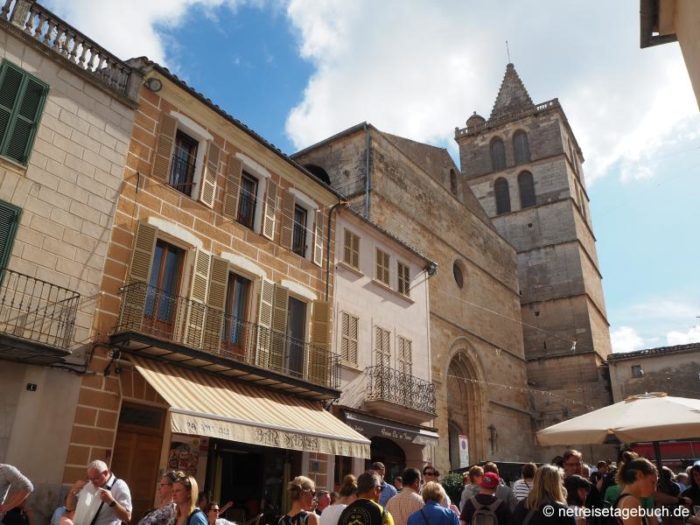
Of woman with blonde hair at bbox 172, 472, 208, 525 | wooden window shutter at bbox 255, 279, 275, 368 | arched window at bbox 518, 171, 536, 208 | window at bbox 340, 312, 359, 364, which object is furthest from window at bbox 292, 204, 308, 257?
arched window at bbox 518, 171, 536, 208

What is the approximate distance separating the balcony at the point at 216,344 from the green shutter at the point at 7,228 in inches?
73.2

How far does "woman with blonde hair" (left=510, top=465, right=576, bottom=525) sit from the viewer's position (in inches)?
162

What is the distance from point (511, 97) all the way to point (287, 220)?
34.5 m

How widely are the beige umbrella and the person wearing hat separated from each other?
2901mm

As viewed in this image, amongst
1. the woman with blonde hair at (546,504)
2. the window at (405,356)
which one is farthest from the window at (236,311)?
the woman with blonde hair at (546,504)

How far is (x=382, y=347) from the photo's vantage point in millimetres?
15547

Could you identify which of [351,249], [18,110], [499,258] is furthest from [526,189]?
[18,110]

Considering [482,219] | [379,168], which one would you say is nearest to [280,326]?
[379,168]

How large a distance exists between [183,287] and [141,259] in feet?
3.24

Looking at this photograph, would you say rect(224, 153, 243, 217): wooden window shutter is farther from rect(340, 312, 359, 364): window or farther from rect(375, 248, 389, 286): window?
rect(375, 248, 389, 286): window

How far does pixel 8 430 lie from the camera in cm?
768

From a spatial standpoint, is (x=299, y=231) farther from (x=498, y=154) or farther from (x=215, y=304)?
(x=498, y=154)

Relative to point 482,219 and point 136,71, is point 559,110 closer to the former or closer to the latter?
point 482,219

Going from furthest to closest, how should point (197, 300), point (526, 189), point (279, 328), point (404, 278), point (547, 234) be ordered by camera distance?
point (526, 189), point (547, 234), point (404, 278), point (279, 328), point (197, 300)
